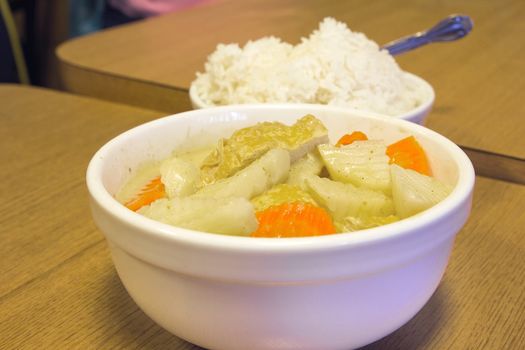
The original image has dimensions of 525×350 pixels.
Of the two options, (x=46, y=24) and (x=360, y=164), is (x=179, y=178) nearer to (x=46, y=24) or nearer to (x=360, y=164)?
(x=360, y=164)

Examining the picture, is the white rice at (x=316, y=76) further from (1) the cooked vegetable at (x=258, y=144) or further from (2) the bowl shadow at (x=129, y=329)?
(2) the bowl shadow at (x=129, y=329)

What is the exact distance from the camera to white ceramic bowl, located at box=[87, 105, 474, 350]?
1.69 feet

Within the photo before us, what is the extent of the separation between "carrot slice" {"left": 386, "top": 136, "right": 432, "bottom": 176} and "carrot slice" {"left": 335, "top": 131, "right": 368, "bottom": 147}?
40mm

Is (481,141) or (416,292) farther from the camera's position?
(481,141)

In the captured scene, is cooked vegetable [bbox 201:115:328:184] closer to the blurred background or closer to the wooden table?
the wooden table

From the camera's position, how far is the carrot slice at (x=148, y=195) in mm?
706

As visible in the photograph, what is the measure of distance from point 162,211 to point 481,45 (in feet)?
4.66

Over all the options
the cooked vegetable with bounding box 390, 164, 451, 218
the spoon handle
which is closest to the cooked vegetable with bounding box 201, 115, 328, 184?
the cooked vegetable with bounding box 390, 164, 451, 218

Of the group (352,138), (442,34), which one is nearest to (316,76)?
(352,138)

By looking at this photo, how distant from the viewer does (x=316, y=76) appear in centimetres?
111

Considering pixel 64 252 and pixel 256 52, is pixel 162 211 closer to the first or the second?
pixel 64 252

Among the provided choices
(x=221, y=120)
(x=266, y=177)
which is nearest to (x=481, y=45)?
(x=221, y=120)

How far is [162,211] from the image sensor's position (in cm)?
60

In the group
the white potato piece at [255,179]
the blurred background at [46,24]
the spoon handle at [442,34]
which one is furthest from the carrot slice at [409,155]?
the blurred background at [46,24]
